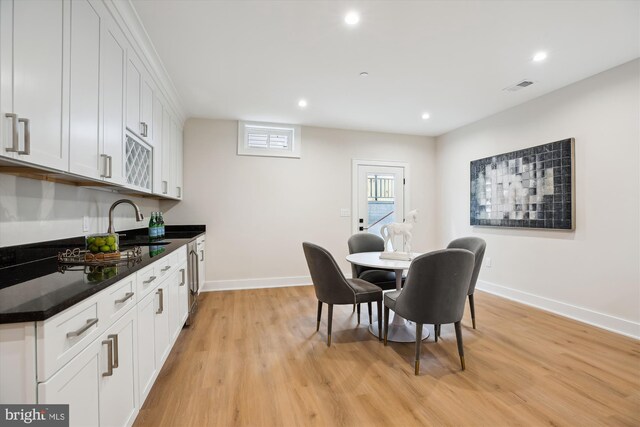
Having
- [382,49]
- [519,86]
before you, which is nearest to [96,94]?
[382,49]

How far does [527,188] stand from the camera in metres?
3.65

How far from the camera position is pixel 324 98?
3621mm

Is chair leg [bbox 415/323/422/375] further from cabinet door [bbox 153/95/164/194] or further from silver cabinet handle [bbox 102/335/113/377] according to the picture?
cabinet door [bbox 153/95/164/194]

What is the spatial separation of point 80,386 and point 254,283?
140 inches

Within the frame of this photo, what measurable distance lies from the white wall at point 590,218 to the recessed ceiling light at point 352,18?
272 centimetres

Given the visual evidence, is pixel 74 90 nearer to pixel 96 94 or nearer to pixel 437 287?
pixel 96 94

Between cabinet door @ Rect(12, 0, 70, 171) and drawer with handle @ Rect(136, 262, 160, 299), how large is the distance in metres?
0.64

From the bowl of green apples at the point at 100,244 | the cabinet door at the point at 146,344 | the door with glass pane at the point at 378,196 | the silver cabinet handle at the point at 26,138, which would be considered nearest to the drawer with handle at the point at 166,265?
the cabinet door at the point at 146,344

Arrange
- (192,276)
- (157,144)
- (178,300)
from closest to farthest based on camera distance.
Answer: (178,300), (157,144), (192,276)

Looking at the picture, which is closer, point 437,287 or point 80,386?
point 80,386

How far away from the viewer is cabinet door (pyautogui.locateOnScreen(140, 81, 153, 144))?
247 centimetres

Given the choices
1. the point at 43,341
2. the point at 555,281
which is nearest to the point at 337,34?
the point at 43,341

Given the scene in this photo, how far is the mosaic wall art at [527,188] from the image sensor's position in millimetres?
3258

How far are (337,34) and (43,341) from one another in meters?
2.54
